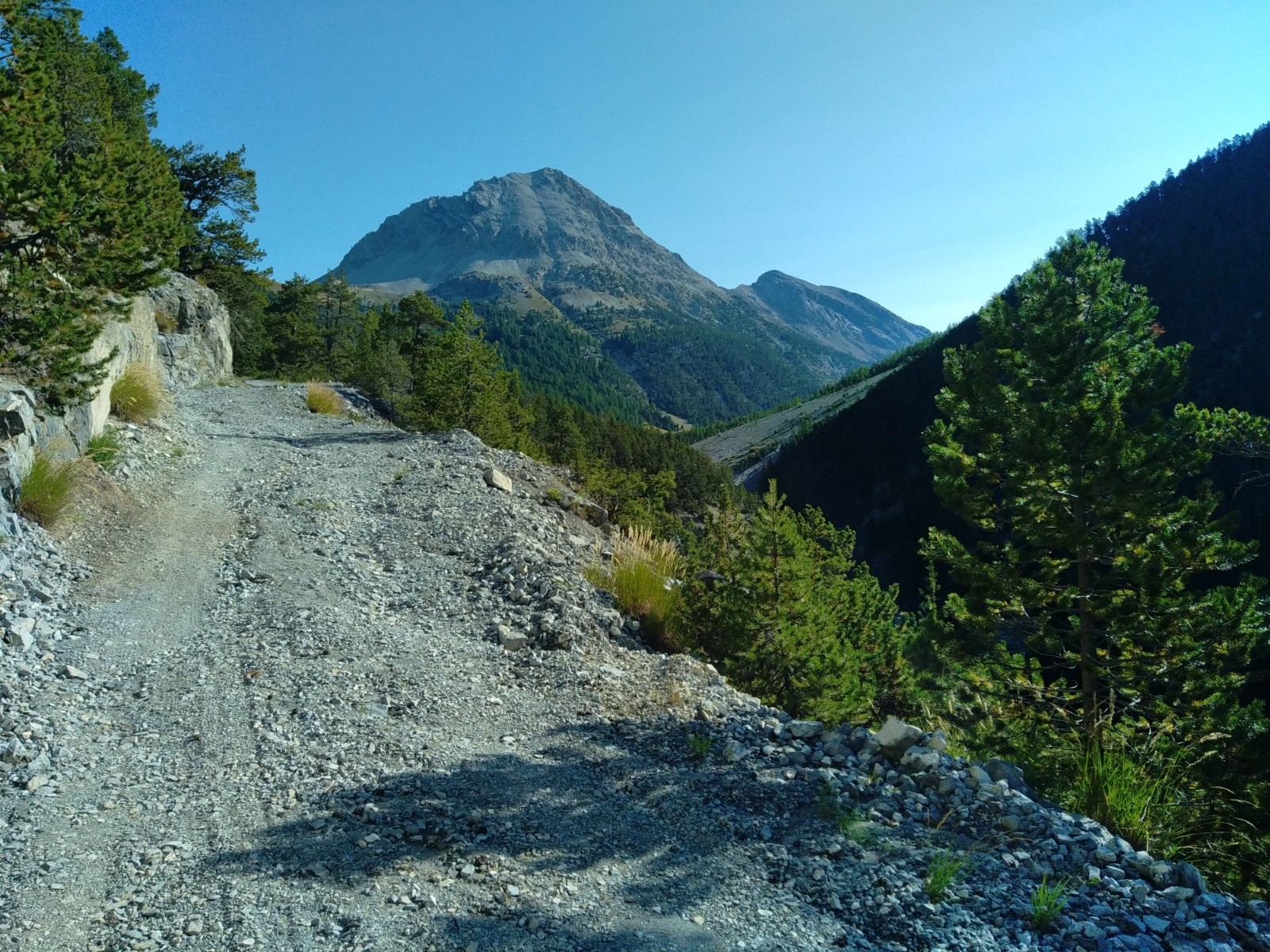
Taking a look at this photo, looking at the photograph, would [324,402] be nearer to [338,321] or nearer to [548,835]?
[548,835]

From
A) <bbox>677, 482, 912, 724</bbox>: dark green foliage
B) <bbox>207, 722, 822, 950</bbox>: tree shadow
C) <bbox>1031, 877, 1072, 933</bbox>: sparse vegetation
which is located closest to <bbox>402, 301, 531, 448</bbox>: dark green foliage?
<bbox>677, 482, 912, 724</bbox>: dark green foliage

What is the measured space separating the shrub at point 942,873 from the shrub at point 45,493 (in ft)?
34.6

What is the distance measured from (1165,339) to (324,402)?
13567 cm

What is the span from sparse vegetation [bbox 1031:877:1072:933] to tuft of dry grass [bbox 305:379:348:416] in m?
23.2

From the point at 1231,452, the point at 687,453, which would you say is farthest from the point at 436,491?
the point at 687,453

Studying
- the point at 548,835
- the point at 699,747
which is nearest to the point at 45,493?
the point at 548,835

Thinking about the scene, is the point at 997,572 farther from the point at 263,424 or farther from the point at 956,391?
the point at 263,424

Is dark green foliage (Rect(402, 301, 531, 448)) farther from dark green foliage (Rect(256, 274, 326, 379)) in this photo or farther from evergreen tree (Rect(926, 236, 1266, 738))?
dark green foliage (Rect(256, 274, 326, 379))

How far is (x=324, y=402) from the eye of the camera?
24.3 m

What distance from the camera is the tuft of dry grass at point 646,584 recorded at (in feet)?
30.6

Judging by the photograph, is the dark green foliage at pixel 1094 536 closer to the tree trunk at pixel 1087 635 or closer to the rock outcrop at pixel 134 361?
the tree trunk at pixel 1087 635

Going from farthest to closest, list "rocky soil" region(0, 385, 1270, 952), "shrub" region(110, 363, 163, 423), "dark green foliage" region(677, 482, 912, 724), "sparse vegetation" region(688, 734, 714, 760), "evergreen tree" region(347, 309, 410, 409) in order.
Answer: "evergreen tree" region(347, 309, 410, 409) → "shrub" region(110, 363, 163, 423) → "dark green foliage" region(677, 482, 912, 724) → "sparse vegetation" region(688, 734, 714, 760) → "rocky soil" region(0, 385, 1270, 952)

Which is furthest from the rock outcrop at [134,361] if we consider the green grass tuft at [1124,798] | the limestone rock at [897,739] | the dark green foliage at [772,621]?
the green grass tuft at [1124,798]

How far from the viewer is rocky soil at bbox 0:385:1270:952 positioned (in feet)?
12.7
